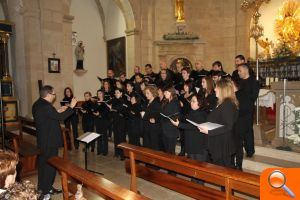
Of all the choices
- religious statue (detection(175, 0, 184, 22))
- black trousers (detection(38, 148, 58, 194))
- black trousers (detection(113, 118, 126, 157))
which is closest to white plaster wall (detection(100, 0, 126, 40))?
religious statue (detection(175, 0, 184, 22))

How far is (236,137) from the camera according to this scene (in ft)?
15.2

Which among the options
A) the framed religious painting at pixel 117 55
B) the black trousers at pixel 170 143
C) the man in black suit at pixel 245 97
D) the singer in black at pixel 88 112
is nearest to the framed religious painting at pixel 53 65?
the singer in black at pixel 88 112

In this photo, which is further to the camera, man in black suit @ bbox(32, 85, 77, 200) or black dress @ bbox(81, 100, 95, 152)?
black dress @ bbox(81, 100, 95, 152)

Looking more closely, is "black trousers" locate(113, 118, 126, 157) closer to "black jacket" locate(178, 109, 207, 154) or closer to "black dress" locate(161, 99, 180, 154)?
"black dress" locate(161, 99, 180, 154)

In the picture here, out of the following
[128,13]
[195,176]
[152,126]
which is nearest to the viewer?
[195,176]

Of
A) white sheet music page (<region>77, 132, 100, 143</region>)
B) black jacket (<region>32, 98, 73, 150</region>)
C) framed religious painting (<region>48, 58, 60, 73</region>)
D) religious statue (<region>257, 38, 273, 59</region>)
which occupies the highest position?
religious statue (<region>257, 38, 273, 59</region>)

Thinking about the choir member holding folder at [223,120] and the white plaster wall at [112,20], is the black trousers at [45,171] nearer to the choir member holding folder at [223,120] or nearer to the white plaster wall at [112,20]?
the choir member holding folder at [223,120]

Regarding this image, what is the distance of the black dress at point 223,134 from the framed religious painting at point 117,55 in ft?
36.7

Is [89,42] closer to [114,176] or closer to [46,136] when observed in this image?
[114,176]

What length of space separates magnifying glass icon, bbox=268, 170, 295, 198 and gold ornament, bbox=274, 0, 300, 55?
36.2 ft

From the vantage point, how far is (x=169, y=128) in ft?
16.5

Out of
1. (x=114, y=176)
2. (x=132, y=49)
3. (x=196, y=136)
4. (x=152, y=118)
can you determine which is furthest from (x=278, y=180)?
(x=132, y=49)

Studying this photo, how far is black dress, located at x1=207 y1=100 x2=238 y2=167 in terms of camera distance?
146 inches

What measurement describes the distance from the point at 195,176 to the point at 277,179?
6.54 feet
